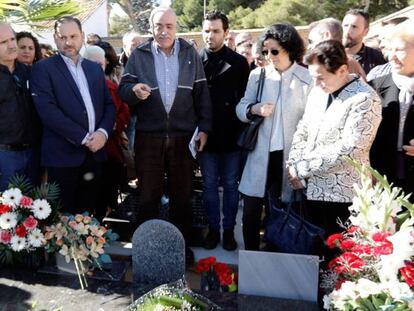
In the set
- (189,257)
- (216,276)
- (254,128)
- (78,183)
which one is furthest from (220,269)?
(78,183)

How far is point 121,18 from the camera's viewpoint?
47844 mm

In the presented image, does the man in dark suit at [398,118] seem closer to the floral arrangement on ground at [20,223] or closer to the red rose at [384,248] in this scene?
the red rose at [384,248]

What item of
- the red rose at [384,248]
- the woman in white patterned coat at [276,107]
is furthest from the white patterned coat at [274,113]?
the red rose at [384,248]

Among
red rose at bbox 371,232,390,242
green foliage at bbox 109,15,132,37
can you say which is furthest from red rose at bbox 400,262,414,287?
green foliage at bbox 109,15,132,37

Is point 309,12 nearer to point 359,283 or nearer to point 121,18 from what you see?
point 359,283

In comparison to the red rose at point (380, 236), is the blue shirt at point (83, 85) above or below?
above

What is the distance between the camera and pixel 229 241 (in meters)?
3.79

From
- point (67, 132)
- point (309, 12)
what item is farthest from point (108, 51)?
point (309, 12)

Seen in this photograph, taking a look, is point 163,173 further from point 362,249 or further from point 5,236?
point 362,249

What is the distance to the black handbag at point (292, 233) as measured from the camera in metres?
2.64

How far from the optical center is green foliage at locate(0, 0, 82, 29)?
13.3 feet

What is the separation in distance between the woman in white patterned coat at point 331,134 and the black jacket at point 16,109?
197 cm

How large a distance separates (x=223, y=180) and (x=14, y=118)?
66.3 inches

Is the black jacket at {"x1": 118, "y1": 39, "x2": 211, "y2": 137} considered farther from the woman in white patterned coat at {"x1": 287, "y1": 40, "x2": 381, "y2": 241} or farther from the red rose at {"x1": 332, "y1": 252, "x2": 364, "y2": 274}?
the red rose at {"x1": 332, "y1": 252, "x2": 364, "y2": 274}
